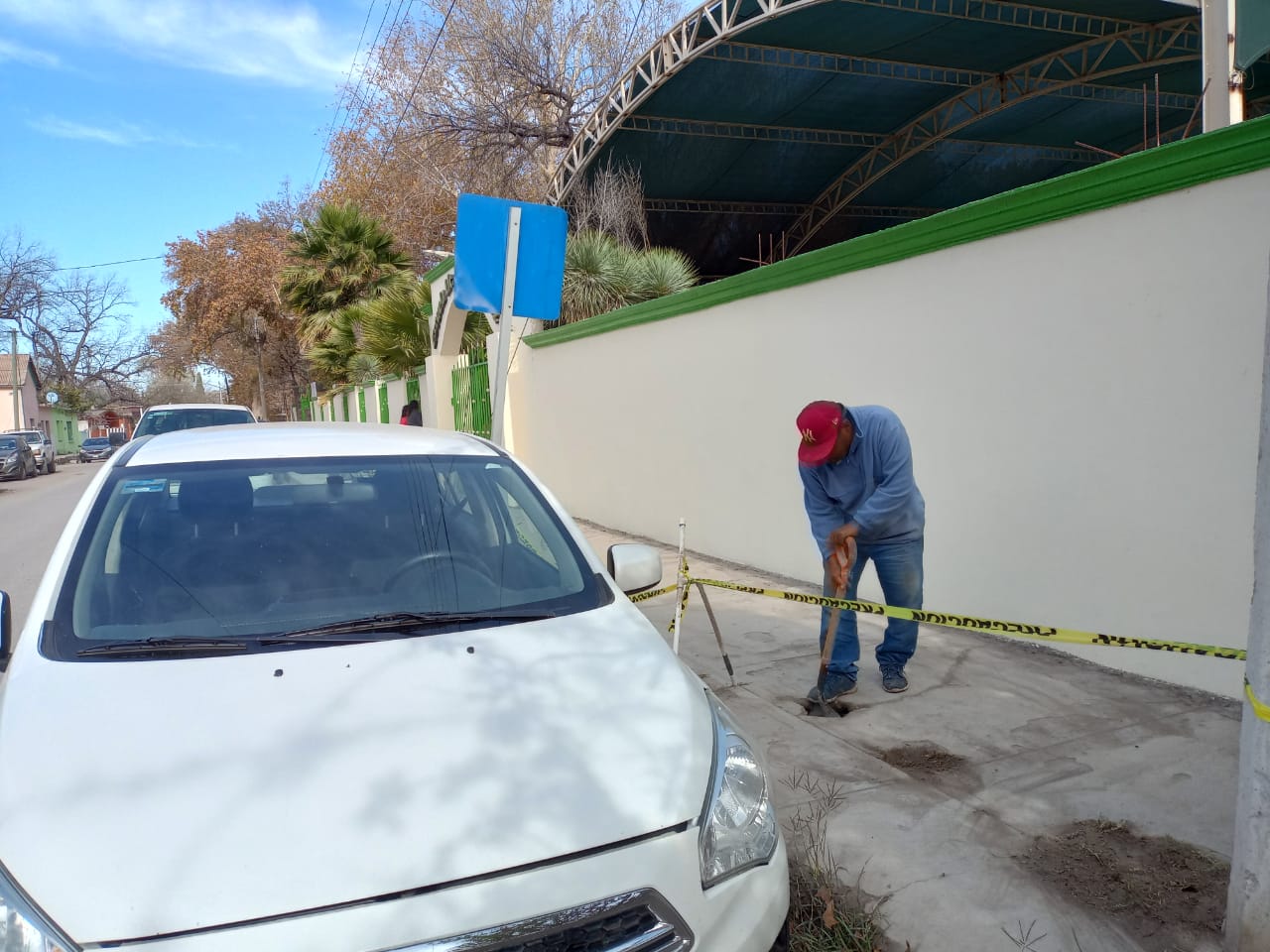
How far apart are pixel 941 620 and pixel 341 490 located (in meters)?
2.34

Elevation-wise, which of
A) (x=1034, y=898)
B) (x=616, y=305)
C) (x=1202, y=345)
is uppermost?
(x=616, y=305)

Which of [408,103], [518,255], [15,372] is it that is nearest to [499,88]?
[408,103]

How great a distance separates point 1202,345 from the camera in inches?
168

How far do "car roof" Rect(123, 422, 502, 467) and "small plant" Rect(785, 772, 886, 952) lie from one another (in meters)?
1.82

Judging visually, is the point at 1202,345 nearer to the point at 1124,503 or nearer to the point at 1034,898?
the point at 1124,503

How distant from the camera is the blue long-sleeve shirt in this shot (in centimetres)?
427

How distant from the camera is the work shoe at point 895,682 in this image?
187 inches

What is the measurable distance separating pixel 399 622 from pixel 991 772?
252cm

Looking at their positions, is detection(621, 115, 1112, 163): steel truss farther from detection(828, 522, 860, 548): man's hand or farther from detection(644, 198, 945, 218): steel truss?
detection(828, 522, 860, 548): man's hand

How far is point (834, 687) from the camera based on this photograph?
464 centimetres

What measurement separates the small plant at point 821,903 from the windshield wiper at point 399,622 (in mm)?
1196

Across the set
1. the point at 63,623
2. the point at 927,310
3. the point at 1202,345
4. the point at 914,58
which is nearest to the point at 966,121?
the point at 914,58

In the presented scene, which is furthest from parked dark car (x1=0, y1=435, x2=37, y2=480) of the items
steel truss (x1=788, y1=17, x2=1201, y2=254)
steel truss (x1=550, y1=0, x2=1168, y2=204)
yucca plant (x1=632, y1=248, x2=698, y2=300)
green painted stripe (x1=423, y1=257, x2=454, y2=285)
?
steel truss (x1=788, y1=17, x2=1201, y2=254)

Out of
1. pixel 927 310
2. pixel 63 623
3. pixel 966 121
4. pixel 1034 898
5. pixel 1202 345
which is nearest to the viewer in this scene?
pixel 63 623
